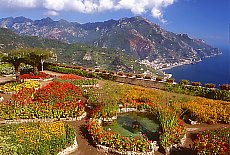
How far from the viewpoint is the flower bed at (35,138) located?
9.23 meters

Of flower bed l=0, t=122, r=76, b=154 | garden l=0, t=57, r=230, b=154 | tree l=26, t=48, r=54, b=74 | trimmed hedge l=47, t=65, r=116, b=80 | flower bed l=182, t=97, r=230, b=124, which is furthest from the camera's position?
trimmed hedge l=47, t=65, r=116, b=80

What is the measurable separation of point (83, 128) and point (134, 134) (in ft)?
8.18

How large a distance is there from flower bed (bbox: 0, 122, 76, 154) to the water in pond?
2.50m

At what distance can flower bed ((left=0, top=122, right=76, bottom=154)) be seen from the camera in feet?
30.3

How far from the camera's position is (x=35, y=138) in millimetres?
10031

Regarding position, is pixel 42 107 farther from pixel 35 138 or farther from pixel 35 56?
pixel 35 56

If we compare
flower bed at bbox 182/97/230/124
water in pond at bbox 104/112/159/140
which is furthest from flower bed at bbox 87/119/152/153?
flower bed at bbox 182/97/230/124

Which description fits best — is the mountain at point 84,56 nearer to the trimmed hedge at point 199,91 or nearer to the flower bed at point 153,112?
the trimmed hedge at point 199,91

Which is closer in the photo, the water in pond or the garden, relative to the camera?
the garden

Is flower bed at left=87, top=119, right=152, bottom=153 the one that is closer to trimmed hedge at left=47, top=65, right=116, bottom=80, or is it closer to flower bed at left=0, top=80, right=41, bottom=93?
flower bed at left=0, top=80, right=41, bottom=93

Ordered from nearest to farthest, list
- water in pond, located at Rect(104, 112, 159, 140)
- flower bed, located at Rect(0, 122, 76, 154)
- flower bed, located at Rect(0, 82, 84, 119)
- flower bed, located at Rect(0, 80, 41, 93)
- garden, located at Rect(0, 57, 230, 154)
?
1. flower bed, located at Rect(0, 122, 76, 154)
2. garden, located at Rect(0, 57, 230, 154)
3. water in pond, located at Rect(104, 112, 159, 140)
4. flower bed, located at Rect(0, 82, 84, 119)
5. flower bed, located at Rect(0, 80, 41, 93)

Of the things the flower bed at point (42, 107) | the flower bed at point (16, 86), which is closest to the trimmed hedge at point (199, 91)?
the flower bed at point (42, 107)

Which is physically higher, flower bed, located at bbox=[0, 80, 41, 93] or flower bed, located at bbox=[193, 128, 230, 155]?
flower bed, located at bbox=[0, 80, 41, 93]

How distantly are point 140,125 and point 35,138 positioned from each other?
540 centimetres
